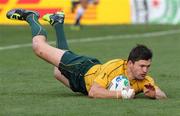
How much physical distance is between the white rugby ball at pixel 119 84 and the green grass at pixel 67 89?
0.18 metres

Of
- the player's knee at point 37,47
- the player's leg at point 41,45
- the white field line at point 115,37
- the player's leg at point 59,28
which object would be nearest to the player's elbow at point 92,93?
the player's leg at point 41,45

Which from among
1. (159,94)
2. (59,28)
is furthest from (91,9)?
(159,94)

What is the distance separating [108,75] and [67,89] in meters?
1.84

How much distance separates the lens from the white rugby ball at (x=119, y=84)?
10031 millimetres

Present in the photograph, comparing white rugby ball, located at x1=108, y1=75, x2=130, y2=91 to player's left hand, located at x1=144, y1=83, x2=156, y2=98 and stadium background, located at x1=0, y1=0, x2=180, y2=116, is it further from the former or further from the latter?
player's left hand, located at x1=144, y1=83, x2=156, y2=98

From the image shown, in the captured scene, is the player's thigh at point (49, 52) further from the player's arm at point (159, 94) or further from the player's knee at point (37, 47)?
the player's arm at point (159, 94)

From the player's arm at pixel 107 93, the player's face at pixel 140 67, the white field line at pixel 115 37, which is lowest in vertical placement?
the white field line at pixel 115 37

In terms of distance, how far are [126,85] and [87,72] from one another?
70 centimetres

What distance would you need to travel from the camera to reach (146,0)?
30141mm

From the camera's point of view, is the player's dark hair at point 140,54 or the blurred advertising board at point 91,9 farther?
the blurred advertising board at point 91,9

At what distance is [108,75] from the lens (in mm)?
10109

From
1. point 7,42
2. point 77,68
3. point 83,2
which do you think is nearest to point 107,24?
point 83,2

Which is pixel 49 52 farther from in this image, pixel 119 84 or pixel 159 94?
pixel 159 94

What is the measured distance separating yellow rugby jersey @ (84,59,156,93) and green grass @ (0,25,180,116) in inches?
8.3
